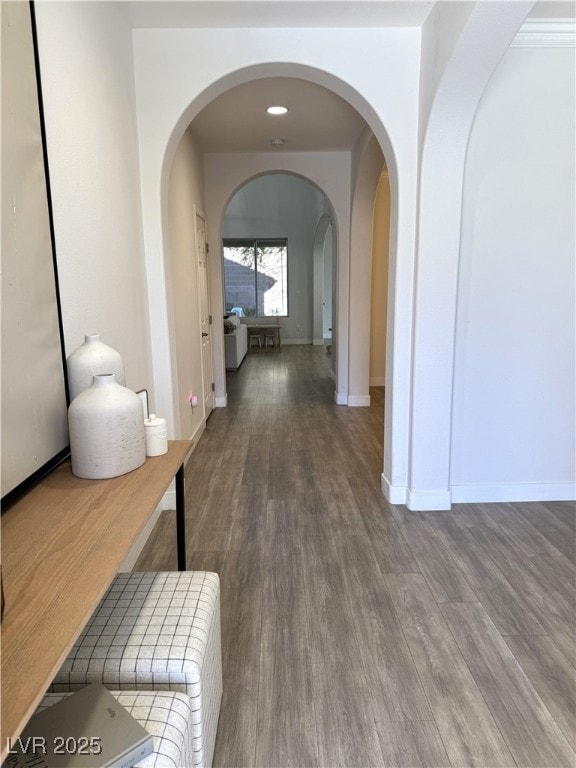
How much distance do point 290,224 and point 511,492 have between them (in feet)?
30.0

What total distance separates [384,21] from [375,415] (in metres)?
3.35

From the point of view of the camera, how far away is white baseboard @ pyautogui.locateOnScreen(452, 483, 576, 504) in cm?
288

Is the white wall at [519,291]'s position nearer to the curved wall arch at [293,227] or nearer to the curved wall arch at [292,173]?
the curved wall arch at [292,173]

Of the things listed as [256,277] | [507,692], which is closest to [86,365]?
[507,692]

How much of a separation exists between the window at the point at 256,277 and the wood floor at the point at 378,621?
8.43m

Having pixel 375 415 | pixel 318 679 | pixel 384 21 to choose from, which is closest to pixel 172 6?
pixel 384 21

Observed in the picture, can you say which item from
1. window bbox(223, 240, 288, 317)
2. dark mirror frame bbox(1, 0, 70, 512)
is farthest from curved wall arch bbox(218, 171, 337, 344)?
dark mirror frame bbox(1, 0, 70, 512)

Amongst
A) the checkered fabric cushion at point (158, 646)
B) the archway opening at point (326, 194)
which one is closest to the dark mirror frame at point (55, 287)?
the checkered fabric cushion at point (158, 646)

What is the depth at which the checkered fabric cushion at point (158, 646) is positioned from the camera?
3.54ft

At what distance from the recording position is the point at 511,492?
2893 millimetres

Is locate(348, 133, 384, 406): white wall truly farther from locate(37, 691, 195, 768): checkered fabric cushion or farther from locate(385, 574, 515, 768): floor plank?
locate(37, 691, 195, 768): checkered fabric cushion

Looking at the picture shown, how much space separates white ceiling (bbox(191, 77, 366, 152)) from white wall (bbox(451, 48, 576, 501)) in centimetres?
140

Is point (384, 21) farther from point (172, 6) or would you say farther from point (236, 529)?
point (236, 529)

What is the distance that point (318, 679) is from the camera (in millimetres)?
1593
